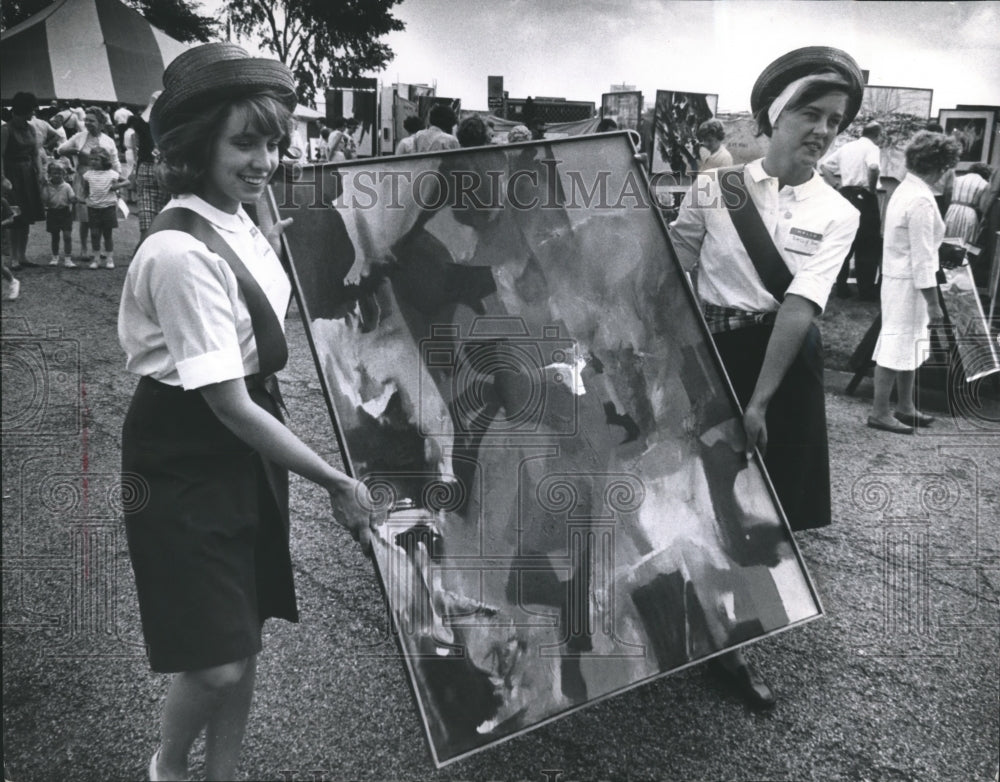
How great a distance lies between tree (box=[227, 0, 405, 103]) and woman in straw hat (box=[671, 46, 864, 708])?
937mm

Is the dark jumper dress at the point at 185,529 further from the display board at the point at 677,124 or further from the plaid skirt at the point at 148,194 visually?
the display board at the point at 677,124

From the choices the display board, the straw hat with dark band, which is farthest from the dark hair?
the straw hat with dark band

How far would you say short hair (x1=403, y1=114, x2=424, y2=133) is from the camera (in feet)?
6.01

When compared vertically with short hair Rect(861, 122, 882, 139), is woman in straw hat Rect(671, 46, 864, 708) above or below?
below

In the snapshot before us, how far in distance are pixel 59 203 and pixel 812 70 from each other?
2.80 metres

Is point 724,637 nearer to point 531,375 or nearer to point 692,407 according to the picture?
point 692,407

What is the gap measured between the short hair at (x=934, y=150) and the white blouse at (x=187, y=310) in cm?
184

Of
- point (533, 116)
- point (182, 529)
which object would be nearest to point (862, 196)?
A: point (533, 116)

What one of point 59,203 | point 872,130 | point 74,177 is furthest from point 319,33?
point 74,177

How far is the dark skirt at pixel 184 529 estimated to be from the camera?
1384 millimetres

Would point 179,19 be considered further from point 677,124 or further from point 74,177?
point 74,177

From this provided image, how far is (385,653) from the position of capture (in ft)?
6.93

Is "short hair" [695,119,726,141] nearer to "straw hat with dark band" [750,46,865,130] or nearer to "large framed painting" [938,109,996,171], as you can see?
"straw hat with dark band" [750,46,865,130]

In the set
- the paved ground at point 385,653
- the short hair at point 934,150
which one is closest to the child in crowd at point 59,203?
the paved ground at point 385,653
